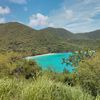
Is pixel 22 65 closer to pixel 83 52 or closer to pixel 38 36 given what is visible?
pixel 83 52

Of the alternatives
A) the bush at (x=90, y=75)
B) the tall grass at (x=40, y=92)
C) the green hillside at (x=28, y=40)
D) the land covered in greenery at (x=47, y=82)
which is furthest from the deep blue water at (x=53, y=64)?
the green hillside at (x=28, y=40)

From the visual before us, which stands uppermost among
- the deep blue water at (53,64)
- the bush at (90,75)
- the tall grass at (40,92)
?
the tall grass at (40,92)

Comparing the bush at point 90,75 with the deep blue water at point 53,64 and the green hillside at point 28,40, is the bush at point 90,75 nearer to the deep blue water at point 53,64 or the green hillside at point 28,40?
the deep blue water at point 53,64

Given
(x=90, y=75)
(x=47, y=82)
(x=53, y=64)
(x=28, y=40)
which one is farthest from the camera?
(x=28, y=40)

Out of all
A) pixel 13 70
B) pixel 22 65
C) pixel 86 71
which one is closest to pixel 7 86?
pixel 86 71

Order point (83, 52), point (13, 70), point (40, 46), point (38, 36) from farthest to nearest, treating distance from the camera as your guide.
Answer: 1. point (38, 36)
2. point (40, 46)
3. point (83, 52)
4. point (13, 70)

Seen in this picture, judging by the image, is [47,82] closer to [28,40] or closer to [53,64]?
[53,64]

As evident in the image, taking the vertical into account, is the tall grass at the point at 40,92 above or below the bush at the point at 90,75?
above

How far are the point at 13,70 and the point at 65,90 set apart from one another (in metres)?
20.4

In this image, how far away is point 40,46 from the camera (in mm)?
Answer: 104125

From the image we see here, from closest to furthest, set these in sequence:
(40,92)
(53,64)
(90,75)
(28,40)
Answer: (40,92) → (90,75) → (53,64) → (28,40)

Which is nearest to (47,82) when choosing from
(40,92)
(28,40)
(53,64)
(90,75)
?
(40,92)

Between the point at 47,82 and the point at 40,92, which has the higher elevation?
the point at 47,82

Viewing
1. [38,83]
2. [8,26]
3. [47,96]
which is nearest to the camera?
[47,96]
